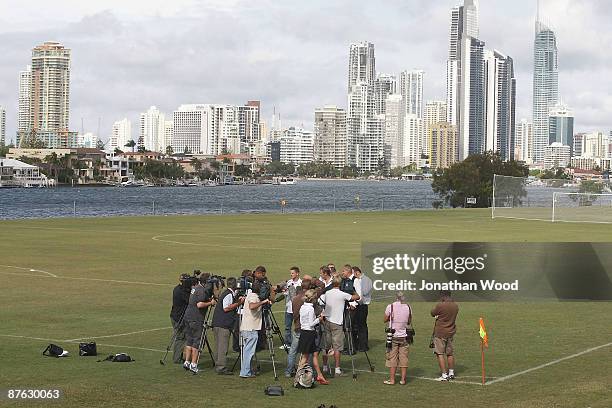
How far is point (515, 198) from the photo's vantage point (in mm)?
98812

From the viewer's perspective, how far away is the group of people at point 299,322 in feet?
70.6

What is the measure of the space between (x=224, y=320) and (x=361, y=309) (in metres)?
4.17

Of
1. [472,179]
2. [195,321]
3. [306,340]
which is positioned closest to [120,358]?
[195,321]

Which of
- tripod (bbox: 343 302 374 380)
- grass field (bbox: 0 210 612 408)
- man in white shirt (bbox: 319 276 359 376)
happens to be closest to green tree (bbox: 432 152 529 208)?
grass field (bbox: 0 210 612 408)

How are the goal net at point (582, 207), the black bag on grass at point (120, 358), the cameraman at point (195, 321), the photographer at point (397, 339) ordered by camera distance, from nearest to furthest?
1. the photographer at point (397, 339)
2. the cameraman at point (195, 321)
3. the black bag on grass at point (120, 358)
4. the goal net at point (582, 207)

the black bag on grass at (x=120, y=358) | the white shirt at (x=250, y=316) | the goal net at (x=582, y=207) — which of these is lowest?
the black bag on grass at (x=120, y=358)

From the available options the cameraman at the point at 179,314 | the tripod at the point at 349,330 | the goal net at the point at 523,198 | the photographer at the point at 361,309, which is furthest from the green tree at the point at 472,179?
the cameraman at the point at 179,314

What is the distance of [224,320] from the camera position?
22188mm

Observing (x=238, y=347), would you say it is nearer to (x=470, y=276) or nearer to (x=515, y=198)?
(x=470, y=276)

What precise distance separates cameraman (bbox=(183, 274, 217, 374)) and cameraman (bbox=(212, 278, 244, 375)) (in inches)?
13.2

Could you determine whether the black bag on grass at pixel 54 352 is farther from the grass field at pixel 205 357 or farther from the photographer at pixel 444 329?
the photographer at pixel 444 329

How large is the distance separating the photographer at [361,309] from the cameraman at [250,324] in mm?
3313

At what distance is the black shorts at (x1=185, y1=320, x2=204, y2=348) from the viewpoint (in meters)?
22.5

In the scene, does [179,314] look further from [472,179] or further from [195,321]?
[472,179]
